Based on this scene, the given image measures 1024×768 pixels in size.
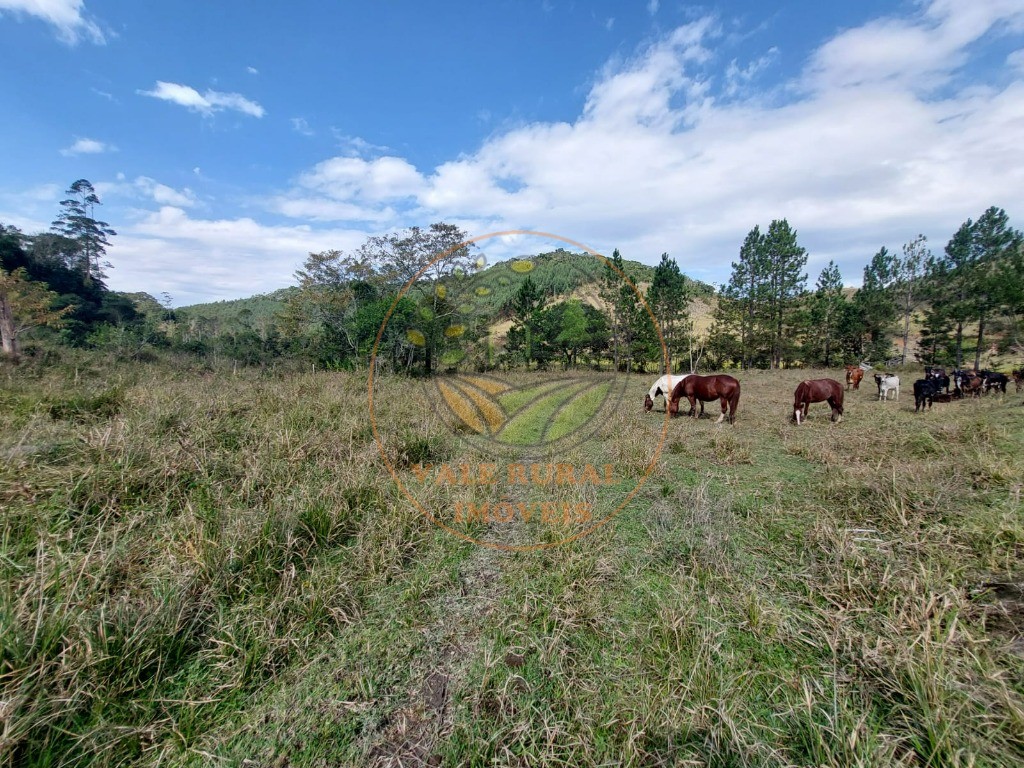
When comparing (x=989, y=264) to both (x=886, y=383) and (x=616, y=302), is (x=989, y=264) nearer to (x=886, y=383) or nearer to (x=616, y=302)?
(x=886, y=383)

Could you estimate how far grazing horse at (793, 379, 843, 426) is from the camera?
861 centimetres

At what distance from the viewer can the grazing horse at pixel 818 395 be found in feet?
28.2

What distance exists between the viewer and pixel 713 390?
28.8 feet

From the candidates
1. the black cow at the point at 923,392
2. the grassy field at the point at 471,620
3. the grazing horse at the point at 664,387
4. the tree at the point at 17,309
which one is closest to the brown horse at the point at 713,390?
the grazing horse at the point at 664,387

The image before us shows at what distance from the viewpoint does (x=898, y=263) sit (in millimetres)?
29797

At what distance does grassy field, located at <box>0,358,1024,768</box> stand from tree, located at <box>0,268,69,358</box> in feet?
25.3

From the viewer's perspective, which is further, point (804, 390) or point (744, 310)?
point (744, 310)

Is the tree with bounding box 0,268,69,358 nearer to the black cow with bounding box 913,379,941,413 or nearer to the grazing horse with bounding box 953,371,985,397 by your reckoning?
the black cow with bounding box 913,379,941,413

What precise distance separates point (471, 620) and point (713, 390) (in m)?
8.17

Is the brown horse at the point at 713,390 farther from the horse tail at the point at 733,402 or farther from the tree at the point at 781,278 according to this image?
the tree at the point at 781,278

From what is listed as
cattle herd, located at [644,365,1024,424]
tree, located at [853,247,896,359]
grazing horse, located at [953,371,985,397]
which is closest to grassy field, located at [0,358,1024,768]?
cattle herd, located at [644,365,1024,424]

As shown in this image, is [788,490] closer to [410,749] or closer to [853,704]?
[853,704]

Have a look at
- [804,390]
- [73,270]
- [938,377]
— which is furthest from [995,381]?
[73,270]

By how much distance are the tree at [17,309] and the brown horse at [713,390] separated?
16186mm
